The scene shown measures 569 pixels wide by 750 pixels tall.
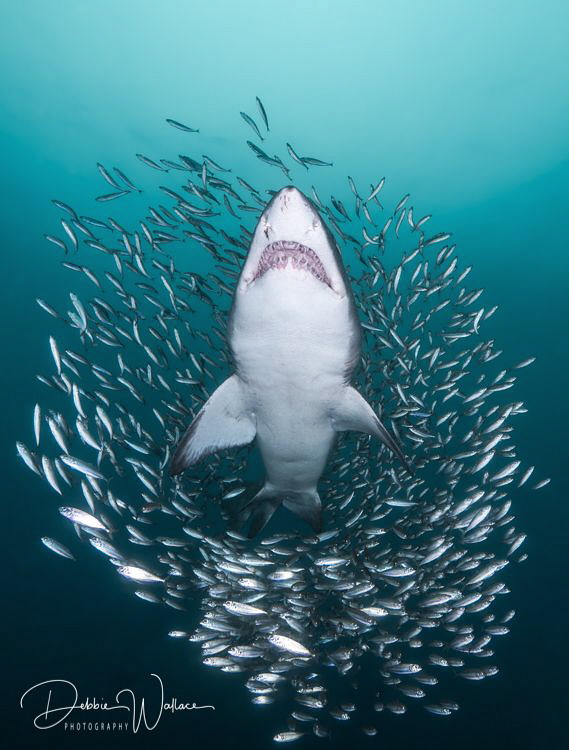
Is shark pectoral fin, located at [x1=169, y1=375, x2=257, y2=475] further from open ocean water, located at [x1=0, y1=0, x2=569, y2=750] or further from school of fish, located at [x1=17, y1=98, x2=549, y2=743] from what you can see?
open ocean water, located at [x1=0, y1=0, x2=569, y2=750]

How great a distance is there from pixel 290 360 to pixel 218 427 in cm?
145

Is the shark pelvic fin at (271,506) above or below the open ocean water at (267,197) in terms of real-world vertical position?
below

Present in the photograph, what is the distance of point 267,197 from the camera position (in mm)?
14648

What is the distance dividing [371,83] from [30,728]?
113 feet

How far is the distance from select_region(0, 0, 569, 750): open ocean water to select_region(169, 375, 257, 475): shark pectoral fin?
9682mm

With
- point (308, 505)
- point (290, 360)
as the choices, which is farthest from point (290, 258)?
point (308, 505)

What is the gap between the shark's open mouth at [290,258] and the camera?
293 cm

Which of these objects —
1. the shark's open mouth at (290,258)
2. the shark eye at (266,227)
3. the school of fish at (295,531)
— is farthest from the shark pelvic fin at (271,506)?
the shark eye at (266,227)

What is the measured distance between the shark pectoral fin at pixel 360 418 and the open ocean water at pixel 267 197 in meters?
10.2

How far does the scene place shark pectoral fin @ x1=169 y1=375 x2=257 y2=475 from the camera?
449cm
